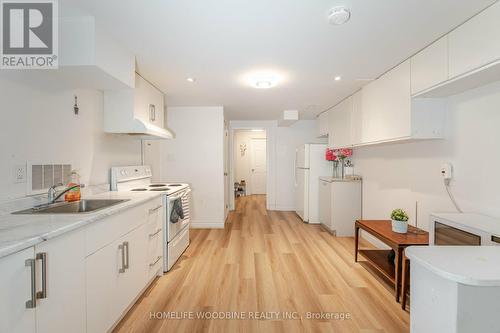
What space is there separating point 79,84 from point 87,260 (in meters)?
1.57

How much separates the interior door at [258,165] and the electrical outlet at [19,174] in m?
6.85

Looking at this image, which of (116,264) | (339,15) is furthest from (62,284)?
(339,15)

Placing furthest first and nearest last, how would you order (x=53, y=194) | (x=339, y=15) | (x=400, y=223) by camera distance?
1. (x=400, y=223)
2. (x=53, y=194)
3. (x=339, y=15)

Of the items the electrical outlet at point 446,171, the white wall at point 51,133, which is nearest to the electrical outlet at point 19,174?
the white wall at point 51,133

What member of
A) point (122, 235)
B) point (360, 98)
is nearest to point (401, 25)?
point (360, 98)

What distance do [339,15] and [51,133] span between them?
7.73ft

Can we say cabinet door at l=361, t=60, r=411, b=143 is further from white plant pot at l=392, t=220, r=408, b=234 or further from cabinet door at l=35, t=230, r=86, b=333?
cabinet door at l=35, t=230, r=86, b=333

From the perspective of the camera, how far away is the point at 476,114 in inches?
72.1

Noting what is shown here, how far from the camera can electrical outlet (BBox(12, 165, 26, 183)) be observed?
1.53 metres

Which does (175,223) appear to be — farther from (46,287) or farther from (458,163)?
(458,163)

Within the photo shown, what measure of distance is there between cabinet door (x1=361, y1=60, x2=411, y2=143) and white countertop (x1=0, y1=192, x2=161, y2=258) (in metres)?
2.64

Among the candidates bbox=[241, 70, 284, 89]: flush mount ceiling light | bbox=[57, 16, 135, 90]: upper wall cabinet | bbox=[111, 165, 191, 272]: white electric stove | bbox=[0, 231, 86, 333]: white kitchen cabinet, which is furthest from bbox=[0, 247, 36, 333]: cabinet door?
bbox=[241, 70, 284, 89]: flush mount ceiling light

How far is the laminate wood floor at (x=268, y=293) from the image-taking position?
5.67ft

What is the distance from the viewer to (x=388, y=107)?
247 cm
